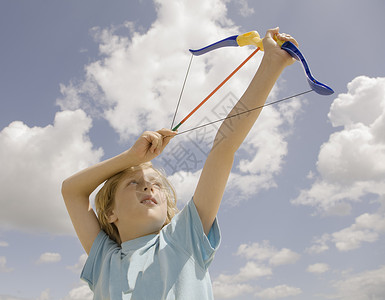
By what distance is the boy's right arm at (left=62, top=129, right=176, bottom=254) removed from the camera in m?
1.95

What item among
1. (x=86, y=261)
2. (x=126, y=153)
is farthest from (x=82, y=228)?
(x=126, y=153)

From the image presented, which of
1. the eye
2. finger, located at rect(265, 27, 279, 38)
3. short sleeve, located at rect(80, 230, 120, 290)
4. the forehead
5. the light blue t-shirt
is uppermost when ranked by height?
finger, located at rect(265, 27, 279, 38)

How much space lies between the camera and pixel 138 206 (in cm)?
186

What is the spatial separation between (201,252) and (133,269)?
13.8 inches

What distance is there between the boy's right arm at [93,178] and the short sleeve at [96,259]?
0.09 m

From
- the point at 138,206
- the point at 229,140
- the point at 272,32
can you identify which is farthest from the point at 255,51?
the point at 138,206

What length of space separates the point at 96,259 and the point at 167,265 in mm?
532

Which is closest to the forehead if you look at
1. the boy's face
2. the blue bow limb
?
the boy's face

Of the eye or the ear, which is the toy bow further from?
the ear

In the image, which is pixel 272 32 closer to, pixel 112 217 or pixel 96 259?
pixel 112 217

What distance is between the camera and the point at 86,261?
6.39 feet

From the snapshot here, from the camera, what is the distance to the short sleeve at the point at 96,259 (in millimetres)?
1897

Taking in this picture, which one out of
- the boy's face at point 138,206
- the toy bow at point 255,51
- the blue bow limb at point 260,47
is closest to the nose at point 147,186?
the boy's face at point 138,206

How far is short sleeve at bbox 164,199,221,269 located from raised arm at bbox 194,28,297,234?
0.04 metres
